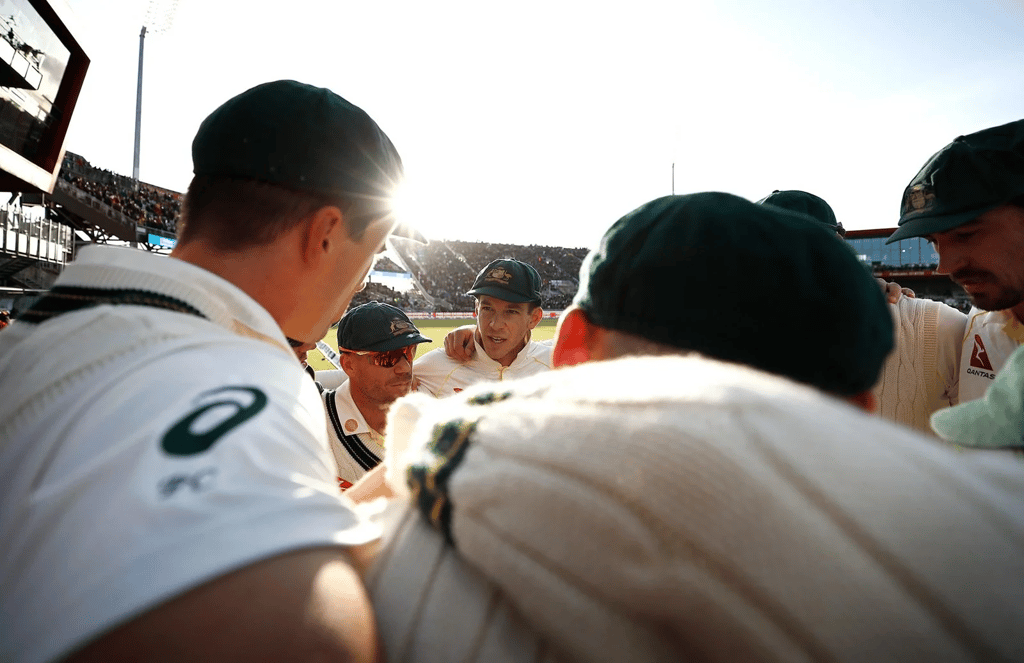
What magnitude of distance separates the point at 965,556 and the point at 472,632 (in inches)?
16.4

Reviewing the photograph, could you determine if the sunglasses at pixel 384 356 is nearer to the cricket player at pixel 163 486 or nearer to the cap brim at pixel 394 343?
the cap brim at pixel 394 343

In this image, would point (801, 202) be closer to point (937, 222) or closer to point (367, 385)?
point (937, 222)

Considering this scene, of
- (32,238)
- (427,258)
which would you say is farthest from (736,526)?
(427,258)

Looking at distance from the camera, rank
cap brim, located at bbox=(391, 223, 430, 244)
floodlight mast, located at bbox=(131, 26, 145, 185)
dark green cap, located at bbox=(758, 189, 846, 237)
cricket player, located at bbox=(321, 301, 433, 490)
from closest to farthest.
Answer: cap brim, located at bbox=(391, 223, 430, 244) < dark green cap, located at bbox=(758, 189, 846, 237) < cricket player, located at bbox=(321, 301, 433, 490) < floodlight mast, located at bbox=(131, 26, 145, 185)

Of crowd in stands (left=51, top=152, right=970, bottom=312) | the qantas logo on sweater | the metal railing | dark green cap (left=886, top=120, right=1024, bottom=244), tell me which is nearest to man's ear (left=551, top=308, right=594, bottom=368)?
dark green cap (left=886, top=120, right=1024, bottom=244)

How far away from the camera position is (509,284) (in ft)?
15.3

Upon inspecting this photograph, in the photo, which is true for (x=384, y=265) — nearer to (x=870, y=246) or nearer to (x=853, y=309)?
(x=870, y=246)

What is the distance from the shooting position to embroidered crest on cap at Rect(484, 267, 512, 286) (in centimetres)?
470

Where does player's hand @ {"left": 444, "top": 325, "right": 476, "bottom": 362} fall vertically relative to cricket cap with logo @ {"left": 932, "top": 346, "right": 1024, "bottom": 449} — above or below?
below

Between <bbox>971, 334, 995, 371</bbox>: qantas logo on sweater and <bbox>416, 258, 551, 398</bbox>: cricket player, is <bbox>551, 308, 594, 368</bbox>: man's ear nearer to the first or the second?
<bbox>971, 334, 995, 371</bbox>: qantas logo on sweater

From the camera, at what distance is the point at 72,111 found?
3.03 metres

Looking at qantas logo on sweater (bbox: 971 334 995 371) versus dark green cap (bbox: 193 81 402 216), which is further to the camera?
qantas logo on sweater (bbox: 971 334 995 371)

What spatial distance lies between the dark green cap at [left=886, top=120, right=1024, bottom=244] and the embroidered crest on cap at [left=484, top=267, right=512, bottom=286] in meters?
2.96

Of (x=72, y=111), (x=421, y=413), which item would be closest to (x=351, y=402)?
(x=72, y=111)
